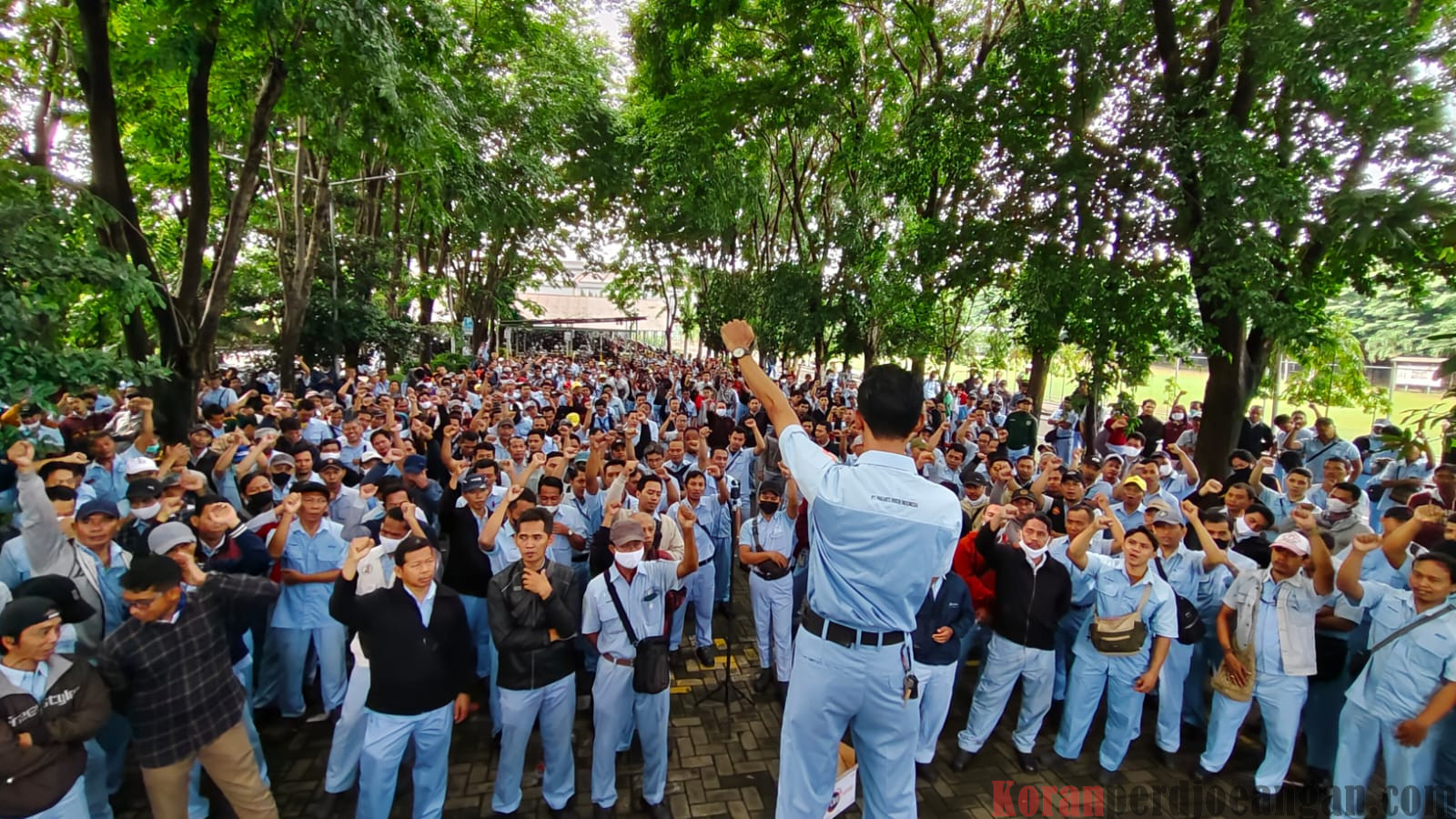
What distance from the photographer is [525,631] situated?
3.60 meters

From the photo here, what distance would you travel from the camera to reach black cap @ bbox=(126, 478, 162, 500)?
4.44 metres

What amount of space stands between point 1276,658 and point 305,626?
609 cm

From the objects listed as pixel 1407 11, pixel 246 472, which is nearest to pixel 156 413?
pixel 246 472

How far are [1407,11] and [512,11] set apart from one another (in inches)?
525

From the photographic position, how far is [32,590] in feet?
10.0

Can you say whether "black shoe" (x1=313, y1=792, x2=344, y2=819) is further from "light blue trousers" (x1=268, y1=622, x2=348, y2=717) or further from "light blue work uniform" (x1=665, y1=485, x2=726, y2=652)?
"light blue work uniform" (x1=665, y1=485, x2=726, y2=652)

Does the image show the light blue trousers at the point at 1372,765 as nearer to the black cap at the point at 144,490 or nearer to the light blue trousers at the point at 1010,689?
the light blue trousers at the point at 1010,689

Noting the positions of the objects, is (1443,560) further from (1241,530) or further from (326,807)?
(326,807)

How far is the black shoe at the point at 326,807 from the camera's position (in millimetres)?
3812

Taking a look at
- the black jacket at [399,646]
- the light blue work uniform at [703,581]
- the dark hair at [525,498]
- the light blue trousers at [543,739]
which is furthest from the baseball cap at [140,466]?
the light blue work uniform at [703,581]

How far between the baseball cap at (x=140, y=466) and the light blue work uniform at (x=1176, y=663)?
742 cm

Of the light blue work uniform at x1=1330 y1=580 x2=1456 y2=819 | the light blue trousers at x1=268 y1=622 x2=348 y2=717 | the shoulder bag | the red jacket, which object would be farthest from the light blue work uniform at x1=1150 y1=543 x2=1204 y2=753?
the light blue trousers at x1=268 y1=622 x2=348 y2=717

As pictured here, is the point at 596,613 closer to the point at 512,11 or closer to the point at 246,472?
the point at 246,472

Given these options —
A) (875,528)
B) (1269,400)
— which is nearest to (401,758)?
(875,528)
